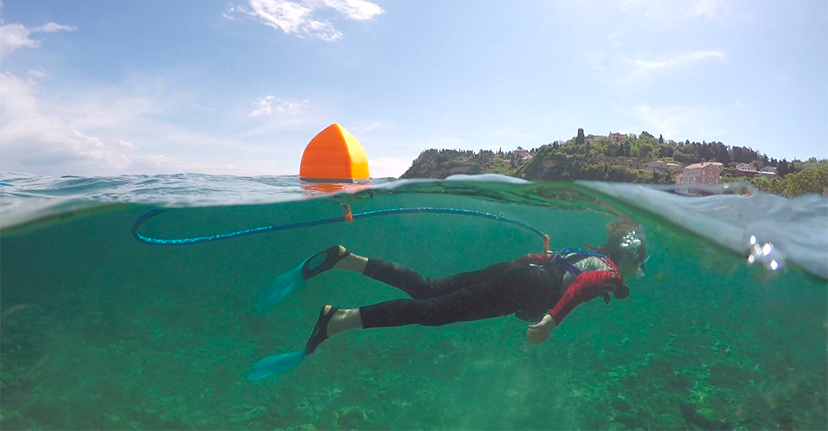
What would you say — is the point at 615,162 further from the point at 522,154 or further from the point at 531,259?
the point at 531,259

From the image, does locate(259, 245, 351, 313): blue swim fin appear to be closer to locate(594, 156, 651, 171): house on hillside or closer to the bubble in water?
locate(594, 156, 651, 171): house on hillside

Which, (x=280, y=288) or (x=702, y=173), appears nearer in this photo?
(x=280, y=288)

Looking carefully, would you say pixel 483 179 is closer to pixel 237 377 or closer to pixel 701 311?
pixel 237 377

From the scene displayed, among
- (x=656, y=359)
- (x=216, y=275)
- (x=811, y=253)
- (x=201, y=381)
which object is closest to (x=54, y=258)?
(x=216, y=275)

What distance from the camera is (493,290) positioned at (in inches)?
197

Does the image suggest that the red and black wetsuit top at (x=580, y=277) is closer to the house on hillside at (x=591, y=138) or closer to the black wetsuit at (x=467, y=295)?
the black wetsuit at (x=467, y=295)

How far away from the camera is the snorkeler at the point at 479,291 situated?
460 centimetres

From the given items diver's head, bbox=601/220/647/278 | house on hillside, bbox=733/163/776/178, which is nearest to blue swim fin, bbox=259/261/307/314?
diver's head, bbox=601/220/647/278

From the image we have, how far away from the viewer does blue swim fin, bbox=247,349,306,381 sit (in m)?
4.92

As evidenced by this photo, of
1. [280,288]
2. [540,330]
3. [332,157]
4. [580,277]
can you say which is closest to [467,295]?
[540,330]

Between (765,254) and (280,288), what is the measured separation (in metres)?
11.0

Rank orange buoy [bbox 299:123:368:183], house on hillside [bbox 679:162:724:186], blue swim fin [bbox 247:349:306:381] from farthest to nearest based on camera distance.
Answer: house on hillside [bbox 679:162:724:186], orange buoy [bbox 299:123:368:183], blue swim fin [bbox 247:349:306:381]

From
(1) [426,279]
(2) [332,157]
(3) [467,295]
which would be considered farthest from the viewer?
(2) [332,157]

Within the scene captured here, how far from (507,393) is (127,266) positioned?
1788cm
